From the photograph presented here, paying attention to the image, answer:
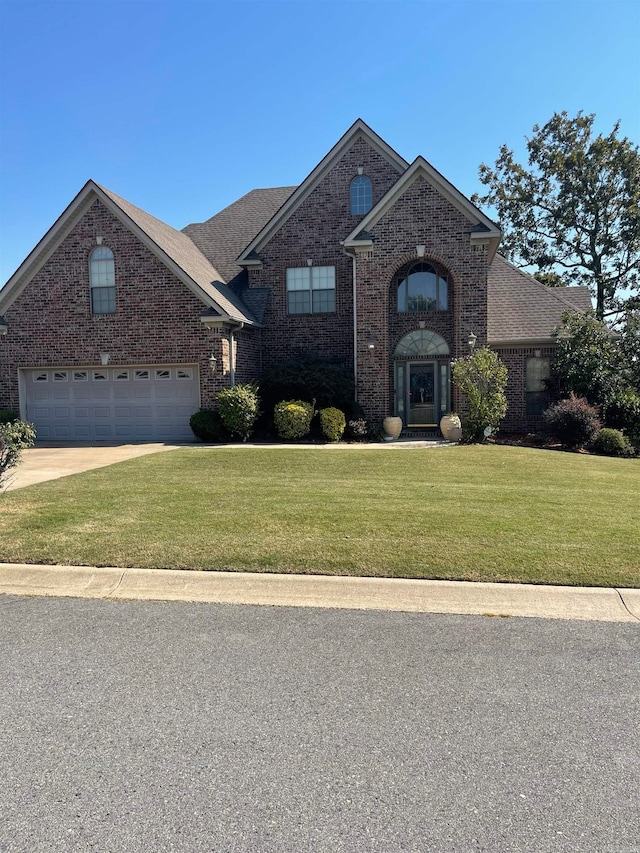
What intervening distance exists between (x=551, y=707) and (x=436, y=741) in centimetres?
80

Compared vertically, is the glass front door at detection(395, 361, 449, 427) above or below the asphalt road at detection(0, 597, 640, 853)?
above

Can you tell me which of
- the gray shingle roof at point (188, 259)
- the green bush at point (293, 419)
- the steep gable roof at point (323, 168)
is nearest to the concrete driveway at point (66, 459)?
the green bush at point (293, 419)

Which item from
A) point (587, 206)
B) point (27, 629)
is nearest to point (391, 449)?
point (27, 629)

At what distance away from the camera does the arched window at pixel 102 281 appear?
735 inches

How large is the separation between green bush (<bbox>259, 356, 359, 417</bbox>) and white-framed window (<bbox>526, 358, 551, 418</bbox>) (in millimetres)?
6006

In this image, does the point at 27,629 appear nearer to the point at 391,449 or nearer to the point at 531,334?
the point at 391,449

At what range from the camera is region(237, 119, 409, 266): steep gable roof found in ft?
67.4

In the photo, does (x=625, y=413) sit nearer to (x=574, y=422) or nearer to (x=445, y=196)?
(x=574, y=422)

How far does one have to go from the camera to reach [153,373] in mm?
18969

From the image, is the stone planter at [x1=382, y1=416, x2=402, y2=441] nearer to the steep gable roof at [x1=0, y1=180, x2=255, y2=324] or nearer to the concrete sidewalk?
the steep gable roof at [x1=0, y1=180, x2=255, y2=324]

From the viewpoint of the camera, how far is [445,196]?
59.6 feet

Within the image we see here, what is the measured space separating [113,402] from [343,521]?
13784 millimetres

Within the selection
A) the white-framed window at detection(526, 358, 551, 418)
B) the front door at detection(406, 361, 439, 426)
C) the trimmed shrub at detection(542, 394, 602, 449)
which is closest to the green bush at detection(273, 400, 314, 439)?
the front door at detection(406, 361, 439, 426)

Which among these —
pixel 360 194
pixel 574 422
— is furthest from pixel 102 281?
pixel 574 422
